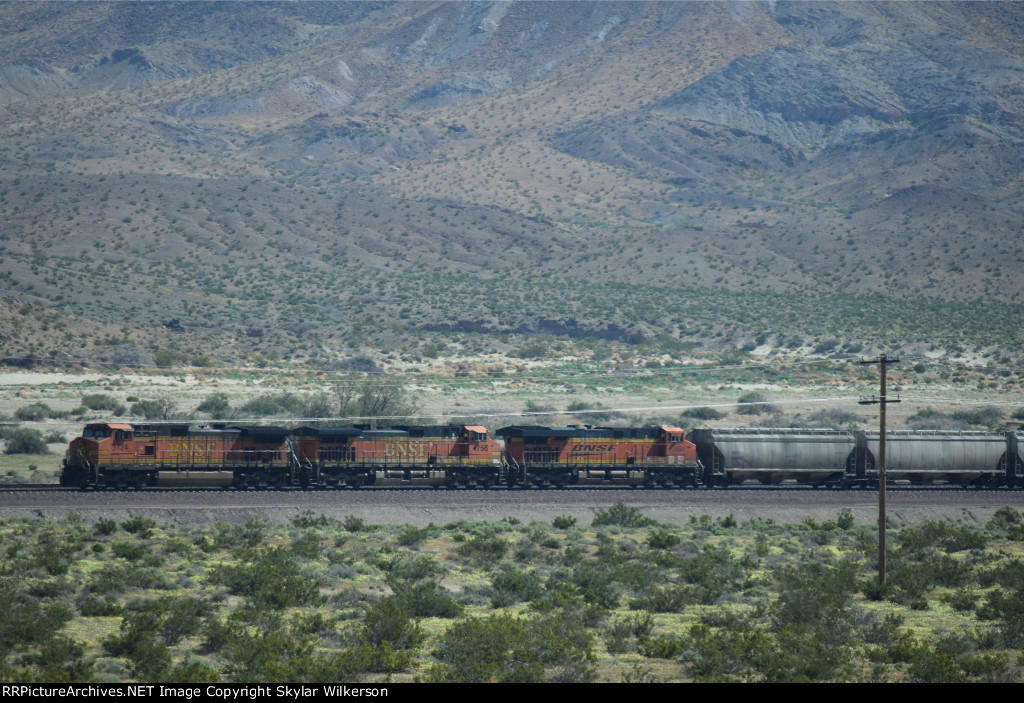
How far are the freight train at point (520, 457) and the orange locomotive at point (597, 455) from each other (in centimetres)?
4

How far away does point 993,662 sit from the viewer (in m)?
17.6

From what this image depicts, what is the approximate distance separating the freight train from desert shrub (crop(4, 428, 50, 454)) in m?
12.7

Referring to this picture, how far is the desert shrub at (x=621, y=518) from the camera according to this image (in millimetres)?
33438

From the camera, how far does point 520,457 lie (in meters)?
40.7

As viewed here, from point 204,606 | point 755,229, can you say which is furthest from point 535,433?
point 755,229

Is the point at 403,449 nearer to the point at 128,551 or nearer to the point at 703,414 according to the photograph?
the point at 128,551

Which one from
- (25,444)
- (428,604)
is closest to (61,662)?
(428,604)

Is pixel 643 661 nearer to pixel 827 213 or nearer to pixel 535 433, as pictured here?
pixel 535 433

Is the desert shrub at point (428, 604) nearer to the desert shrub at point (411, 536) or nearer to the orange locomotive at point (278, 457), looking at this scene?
the desert shrub at point (411, 536)

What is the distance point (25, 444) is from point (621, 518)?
29.6 meters

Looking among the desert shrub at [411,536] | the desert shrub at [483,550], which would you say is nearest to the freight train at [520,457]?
the desert shrub at [411,536]

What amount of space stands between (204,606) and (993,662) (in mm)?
14720

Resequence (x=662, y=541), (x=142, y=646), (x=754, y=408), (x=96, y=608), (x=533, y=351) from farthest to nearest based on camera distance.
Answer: (x=533, y=351)
(x=754, y=408)
(x=662, y=541)
(x=96, y=608)
(x=142, y=646)
